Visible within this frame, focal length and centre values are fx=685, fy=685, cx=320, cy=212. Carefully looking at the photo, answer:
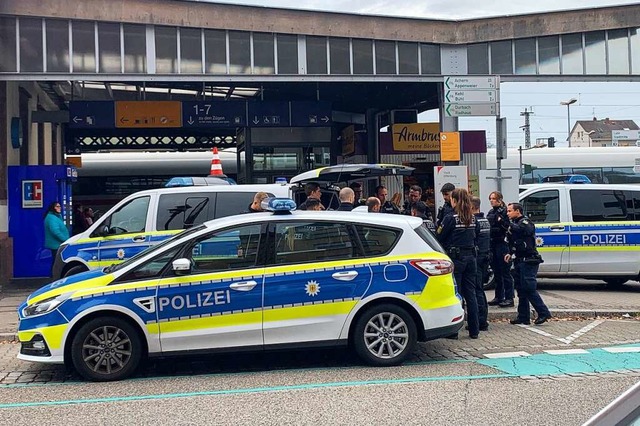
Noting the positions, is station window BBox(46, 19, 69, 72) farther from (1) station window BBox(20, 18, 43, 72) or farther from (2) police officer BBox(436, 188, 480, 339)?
(2) police officer BBox(436, 188, 480, 339)

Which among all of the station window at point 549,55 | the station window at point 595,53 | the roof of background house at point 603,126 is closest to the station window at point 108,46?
the station window at point 549,55

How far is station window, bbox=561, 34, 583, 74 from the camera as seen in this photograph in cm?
1773

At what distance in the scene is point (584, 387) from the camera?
6438 mm

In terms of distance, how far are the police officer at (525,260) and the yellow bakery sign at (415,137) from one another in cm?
1391

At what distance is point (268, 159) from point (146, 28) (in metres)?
6.74

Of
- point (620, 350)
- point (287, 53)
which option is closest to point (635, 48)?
point (287, 53)

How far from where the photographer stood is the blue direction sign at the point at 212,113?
64.8 ft

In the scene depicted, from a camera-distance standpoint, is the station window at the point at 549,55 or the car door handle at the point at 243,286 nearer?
the car door handle at the point at 243,286

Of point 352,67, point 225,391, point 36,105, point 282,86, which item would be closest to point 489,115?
point 352,67

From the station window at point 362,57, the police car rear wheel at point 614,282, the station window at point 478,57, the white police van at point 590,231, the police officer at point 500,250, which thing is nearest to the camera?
the police officer at point 500,250

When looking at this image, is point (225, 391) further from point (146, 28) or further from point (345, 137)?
point (345, 137)

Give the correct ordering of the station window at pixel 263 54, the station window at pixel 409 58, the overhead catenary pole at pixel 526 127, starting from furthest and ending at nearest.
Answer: the overhead catenary pole at pixel 526 127 < the station window at pixel 409 58 < the station window at pixel 263 54

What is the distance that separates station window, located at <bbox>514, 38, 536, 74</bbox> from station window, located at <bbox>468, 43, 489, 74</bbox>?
79 centimetres

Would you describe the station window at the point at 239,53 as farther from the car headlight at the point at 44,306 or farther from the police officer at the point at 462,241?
the car headlight at the point at 44,306
